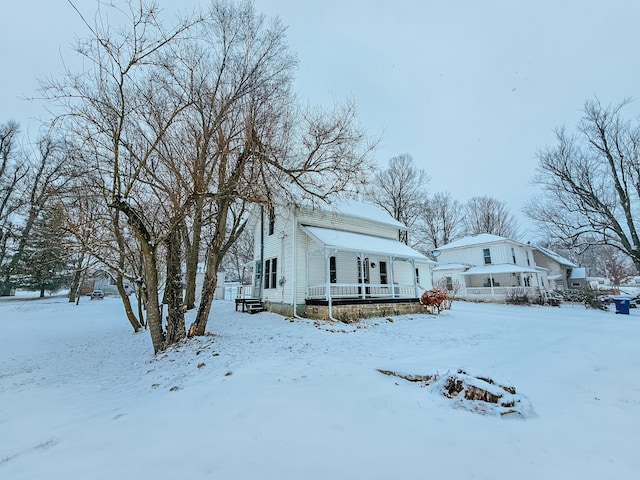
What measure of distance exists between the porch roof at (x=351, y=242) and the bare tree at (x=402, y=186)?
13703 millimetres

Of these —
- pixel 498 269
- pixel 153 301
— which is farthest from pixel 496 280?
pixel 153 301

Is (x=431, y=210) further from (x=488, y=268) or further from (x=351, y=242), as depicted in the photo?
(x=351, y=242)

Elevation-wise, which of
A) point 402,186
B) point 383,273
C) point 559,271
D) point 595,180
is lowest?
point 383,273

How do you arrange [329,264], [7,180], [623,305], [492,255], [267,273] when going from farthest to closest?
[492,255], [7,180], [267,273], [623,305], [329,264]

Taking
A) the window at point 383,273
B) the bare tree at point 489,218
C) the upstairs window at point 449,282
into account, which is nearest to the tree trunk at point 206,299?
the window at point 383,273

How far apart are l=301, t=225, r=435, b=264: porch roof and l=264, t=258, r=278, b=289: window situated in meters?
2.84

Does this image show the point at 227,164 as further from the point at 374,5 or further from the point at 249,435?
the point at 374,5

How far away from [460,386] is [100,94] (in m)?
9.31

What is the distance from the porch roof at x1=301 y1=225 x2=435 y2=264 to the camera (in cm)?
1095

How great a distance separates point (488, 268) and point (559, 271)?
41.1 feet

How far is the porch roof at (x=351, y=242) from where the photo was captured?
10.9 m

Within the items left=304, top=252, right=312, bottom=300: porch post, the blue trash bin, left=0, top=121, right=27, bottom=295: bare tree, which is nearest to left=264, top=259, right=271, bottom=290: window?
left=304, top=252, right=312, bottom=300: porch post

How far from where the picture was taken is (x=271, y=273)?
13.7 meters

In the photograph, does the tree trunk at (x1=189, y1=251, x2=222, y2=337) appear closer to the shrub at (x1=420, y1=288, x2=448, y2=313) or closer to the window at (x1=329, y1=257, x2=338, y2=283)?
the window at (x1=329, y1=257, x2=338, y2=283)
